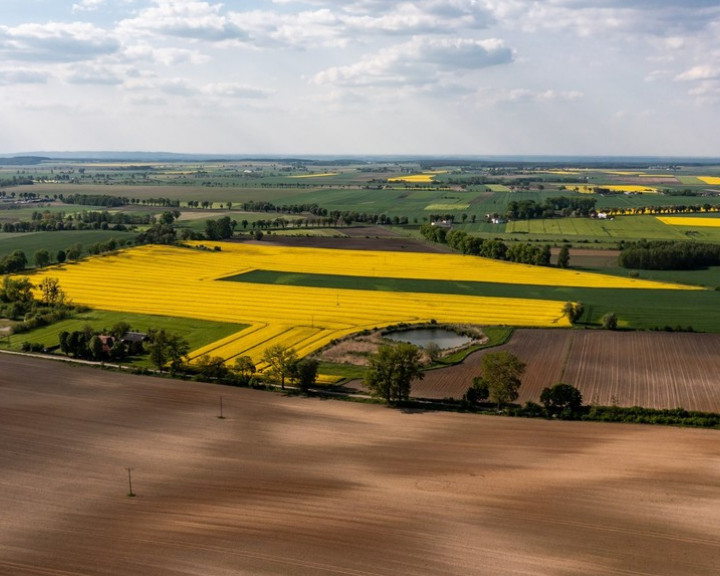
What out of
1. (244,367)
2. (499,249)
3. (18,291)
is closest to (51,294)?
(18,291)

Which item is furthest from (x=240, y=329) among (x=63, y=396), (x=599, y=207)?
(x=599, y=207)

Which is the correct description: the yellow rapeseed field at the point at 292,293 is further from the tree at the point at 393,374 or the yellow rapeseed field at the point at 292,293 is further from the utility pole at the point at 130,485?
the utility pole at the point at 130,485

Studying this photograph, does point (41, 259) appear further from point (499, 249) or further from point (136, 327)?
point (499, 249)

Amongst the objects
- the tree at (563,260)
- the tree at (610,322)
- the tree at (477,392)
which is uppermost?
the tree at (563,260)

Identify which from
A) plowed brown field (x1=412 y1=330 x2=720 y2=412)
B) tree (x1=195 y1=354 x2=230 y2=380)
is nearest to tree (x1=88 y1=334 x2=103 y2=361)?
tree (x1=195 y1=354 x2=230 y2=380)

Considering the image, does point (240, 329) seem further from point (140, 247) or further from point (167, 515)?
point (140, 247)

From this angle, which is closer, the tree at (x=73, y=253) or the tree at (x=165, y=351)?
the tree at (x=165, y=351)

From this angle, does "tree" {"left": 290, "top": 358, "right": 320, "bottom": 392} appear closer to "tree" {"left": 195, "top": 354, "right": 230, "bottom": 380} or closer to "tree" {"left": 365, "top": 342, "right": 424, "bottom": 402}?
"tree" {"left": 365, "top": 342, "right": 424, "bottom": 402}

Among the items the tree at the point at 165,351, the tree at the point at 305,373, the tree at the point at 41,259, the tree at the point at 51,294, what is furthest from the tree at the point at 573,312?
the tree at the point at 41,259
